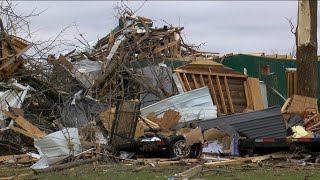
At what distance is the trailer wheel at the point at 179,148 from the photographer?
1176cm

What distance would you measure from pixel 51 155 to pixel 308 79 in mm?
7639

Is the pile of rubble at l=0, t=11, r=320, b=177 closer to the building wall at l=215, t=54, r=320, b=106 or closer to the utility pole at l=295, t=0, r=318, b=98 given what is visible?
the utility pole at l=295, t=0, r=318, b=98

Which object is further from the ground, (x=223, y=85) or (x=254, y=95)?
(x=223, y=85)

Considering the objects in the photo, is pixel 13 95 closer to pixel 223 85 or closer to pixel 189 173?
pixel 223 85

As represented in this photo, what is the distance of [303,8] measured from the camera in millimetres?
16250

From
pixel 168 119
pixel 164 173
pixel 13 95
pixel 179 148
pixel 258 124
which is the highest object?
pixel 13 95

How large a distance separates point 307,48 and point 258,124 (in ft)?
14.7

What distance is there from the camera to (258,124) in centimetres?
1230

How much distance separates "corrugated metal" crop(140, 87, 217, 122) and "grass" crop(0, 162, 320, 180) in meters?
3.65

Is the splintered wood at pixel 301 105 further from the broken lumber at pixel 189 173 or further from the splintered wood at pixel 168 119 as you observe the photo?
the broken lumber at pixel 189 173

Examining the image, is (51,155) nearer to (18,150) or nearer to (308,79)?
(18,150)

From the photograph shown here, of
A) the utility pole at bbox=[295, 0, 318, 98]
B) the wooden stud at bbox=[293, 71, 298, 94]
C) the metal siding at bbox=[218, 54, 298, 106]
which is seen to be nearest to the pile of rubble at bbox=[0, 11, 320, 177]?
the wooden stud at bbox=[293, 71, 298, 94]

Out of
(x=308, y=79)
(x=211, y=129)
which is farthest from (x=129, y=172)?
(x=308, y=79)

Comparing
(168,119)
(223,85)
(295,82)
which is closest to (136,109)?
(168,119)
